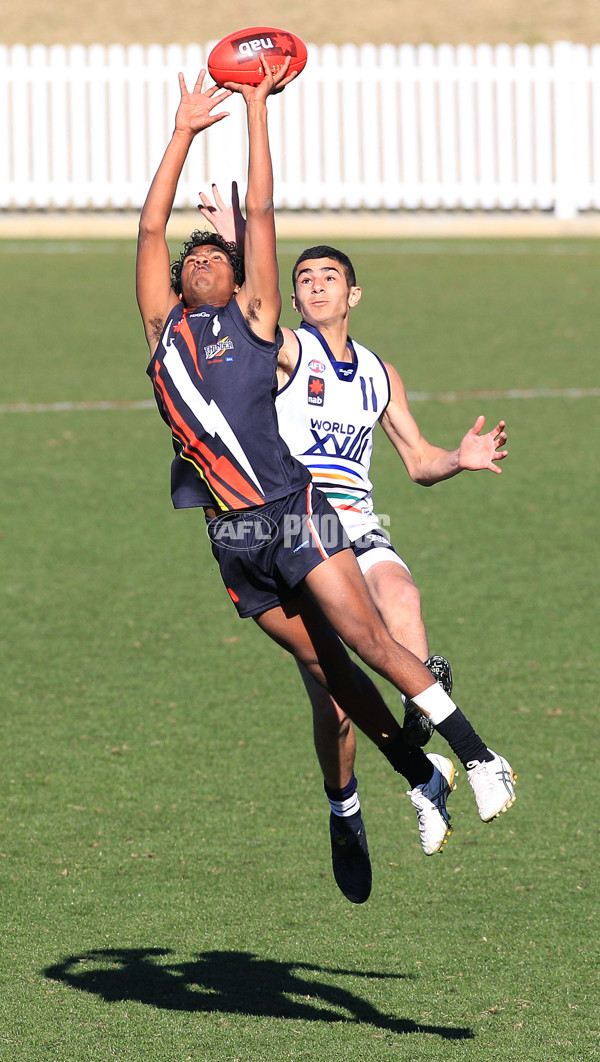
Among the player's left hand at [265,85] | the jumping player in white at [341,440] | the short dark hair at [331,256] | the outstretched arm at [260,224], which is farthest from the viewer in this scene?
the short dark hair at [331,256]

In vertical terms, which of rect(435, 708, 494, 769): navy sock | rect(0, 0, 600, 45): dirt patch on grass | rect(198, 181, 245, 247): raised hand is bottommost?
rect(435, 708, 494, 769): navy sock

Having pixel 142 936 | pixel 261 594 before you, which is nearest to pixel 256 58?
pixel 261 594

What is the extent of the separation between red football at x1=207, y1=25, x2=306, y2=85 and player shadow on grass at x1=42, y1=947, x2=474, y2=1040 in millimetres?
3655

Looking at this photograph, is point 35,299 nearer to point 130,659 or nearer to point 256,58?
point 130,659

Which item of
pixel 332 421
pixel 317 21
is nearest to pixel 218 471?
pixel 332 421

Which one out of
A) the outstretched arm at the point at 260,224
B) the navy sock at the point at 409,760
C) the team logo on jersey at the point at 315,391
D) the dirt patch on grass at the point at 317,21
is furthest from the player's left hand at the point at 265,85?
the dirt patch on grass at the point at 317,21

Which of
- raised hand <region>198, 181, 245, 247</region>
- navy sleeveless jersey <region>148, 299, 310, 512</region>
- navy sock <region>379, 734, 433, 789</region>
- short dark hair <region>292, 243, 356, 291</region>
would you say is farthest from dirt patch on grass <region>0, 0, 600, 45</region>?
navy sock <region>379, 734, 433, 789</region>

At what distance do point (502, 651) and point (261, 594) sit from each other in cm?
482

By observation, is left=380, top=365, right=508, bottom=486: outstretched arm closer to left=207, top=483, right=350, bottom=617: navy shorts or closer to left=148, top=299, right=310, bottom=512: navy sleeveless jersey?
left=207, top=483, right=350, bottom=617: navy shorts

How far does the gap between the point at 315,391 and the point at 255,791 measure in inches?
111

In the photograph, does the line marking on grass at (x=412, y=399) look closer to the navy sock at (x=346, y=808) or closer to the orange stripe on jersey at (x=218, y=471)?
the navy sock at (x=346, y=808)

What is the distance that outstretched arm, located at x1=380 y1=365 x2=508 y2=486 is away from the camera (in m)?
6.09

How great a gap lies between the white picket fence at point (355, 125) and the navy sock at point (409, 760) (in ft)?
80.4

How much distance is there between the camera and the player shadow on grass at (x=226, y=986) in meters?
6.14
